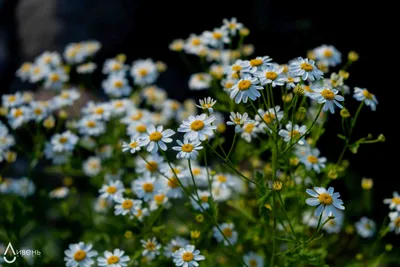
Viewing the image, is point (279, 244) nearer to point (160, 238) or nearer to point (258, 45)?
point (160, 238)

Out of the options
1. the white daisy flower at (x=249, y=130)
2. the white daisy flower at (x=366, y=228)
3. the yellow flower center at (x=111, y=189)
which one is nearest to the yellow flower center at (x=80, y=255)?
the yellow flower center at (x=111, y=189)

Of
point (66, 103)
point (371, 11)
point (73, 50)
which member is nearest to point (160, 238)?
point (66, 103)

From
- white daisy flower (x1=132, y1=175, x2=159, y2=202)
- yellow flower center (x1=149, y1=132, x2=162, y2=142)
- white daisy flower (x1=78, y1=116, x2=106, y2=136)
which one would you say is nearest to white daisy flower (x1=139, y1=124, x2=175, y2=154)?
yellow flower center (x1=149, y1=132, x2=162, y2=142)

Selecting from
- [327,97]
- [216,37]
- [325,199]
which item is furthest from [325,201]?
[216,37]

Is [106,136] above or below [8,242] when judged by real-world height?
above

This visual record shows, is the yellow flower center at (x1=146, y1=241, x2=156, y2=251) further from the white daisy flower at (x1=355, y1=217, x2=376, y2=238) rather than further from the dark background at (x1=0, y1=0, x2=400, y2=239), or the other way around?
the dark background at (x1=0, y1=0, x2=400, y2=239)

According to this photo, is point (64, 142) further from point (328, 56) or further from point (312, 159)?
point (328, 56)
